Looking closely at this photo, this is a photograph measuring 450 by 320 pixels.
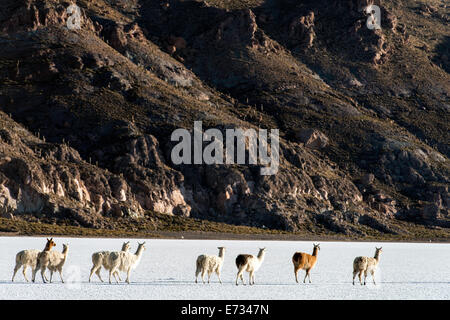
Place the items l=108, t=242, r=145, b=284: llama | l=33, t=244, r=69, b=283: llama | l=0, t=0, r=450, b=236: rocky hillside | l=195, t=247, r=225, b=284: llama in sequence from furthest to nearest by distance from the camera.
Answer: l=0, t=0, r=450, b=236: rocky hillside
l=195, t=247, r=225, b=284: llama
l=33, t=244, r=69, b=283: llama
l=108, t=242, r=145, b=284: llama

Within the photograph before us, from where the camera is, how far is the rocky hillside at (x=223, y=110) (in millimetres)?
106625

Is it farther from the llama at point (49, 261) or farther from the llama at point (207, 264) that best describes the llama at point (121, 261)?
the llama at point (207, 264)

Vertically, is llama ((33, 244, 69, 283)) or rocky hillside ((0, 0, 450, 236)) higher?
rocky hillside ((0, 0, 450, 236))

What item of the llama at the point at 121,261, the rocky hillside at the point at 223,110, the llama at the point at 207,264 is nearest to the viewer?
the llama at the point at 121,261

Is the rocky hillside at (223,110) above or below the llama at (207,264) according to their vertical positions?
above

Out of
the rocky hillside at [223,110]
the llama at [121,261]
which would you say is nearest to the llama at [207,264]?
the llama at [121,261]

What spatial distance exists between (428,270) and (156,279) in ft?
A: 58.8

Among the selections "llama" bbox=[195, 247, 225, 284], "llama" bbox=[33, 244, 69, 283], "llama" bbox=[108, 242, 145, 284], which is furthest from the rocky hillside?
"llama" bbox=[195, 247, 225, 284]

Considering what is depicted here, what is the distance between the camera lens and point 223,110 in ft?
449

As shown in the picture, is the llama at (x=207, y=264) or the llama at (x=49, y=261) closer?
the llama at (x=49, y=261)

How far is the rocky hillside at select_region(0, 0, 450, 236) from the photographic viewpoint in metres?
107

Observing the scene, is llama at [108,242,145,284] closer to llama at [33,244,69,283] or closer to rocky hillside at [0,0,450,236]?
llama at [33,244,69,283]

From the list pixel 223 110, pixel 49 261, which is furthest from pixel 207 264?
pixel 223 110
